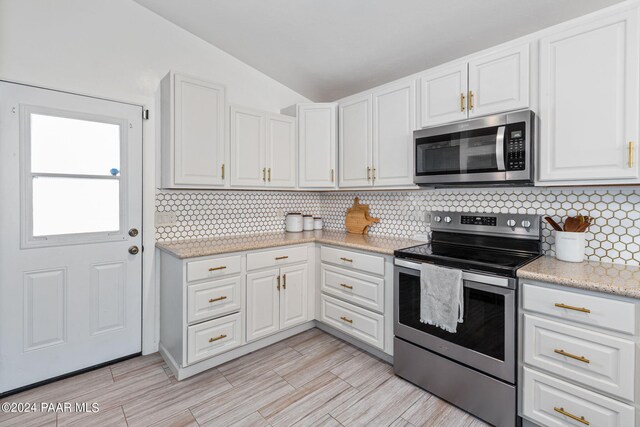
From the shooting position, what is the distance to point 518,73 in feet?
6.12

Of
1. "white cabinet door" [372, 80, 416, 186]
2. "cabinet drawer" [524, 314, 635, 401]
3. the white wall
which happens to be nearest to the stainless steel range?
"cabinet drawer" [524, 314, 635, 401]

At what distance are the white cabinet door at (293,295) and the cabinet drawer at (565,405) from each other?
1.75 metres

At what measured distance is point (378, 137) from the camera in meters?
2.66

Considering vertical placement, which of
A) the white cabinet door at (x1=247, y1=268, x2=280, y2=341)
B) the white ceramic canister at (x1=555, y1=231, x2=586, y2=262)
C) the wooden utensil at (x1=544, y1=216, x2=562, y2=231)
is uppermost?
the wooden utensil at (x1=544, y1=216, x2=562, y2=231)

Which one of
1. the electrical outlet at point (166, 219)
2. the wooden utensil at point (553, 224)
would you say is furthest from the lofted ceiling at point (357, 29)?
the electrical outlet at point (166, 219)

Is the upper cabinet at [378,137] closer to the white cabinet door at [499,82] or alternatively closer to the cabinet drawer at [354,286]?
the white cabinet door at [499,82]

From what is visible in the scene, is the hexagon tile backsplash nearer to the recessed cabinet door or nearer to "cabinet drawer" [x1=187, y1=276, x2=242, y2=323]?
the recessed cabinet door

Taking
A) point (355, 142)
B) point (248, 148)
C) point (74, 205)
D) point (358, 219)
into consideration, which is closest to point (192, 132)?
point (248, 148)

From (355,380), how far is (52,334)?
2.17m

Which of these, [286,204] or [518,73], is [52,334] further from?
[518,73]

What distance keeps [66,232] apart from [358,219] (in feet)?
8.07

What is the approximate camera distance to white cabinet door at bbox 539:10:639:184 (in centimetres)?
153

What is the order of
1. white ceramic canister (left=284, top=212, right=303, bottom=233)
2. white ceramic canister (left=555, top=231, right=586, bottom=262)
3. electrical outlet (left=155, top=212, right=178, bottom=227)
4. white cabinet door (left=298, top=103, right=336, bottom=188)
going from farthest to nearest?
white ceramic canister (left=284, top=212, right=303, bottom=233)
white cabinet door (left=298, top=103, right=336, bottom=188)
electrical outlet (left=155, top=212, right=178, bottom=227)
white ceramic canister (left=555, top=231, right=586, bottom=262)

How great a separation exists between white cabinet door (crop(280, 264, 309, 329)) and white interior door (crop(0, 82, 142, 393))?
1.19m
